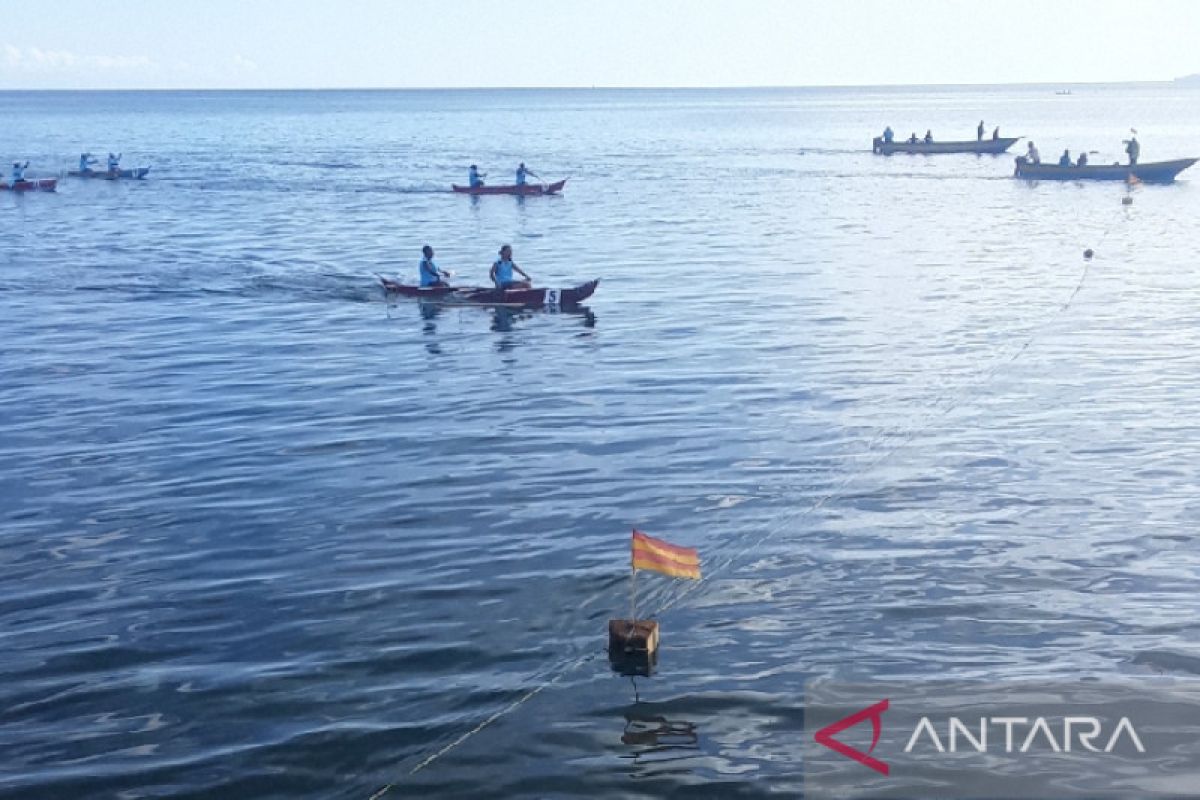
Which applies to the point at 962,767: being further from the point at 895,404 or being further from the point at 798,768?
the point at 895,404

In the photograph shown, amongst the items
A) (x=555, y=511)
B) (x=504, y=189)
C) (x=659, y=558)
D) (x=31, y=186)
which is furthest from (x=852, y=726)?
(x=31, y=186)

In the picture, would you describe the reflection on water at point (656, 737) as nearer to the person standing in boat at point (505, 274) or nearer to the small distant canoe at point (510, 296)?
the small distant canoe at point (510, 296)

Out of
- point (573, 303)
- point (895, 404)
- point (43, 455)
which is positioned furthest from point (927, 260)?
point (43, 455)

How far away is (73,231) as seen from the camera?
6094cm

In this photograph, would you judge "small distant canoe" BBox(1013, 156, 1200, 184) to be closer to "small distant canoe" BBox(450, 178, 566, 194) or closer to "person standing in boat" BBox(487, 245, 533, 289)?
"small distant canoe" BBox(450, 178, 566, 194)

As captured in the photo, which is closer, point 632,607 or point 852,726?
point 852,726

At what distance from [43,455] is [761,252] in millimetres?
34010

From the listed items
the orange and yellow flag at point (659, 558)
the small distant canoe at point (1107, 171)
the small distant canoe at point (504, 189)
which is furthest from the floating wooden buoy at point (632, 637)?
the small distant canoe at point (1107, 171)

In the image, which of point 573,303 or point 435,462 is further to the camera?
point 573,303

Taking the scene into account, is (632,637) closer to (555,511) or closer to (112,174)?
(555,511)

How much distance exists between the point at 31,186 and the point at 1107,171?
224 feet

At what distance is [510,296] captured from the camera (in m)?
38.1

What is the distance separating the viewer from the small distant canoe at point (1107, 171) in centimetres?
7994

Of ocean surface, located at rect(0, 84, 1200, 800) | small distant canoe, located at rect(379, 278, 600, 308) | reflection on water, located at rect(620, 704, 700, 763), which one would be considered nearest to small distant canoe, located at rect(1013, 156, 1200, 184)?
ocean surface, located at rect(0, 84, 1200, 800)
